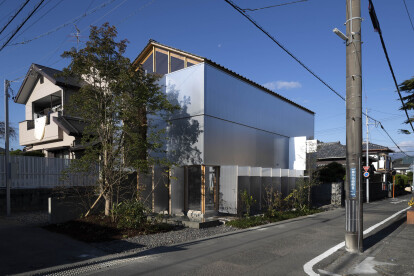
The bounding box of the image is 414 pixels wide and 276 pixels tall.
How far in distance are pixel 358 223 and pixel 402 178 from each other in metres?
39.8

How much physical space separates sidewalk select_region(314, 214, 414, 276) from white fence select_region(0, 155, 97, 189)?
10343mm

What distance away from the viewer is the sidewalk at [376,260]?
6.14 m

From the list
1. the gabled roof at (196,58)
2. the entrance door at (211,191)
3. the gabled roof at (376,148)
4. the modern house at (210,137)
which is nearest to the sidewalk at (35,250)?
the modern house at (210,137)

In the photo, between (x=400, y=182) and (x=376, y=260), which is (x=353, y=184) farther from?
(x=400, y=182)

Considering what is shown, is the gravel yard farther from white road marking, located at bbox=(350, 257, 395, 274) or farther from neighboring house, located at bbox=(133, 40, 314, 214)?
white road marking, located at bbox=(350, 257, 395, 274)

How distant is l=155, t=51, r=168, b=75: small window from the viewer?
50.2ft

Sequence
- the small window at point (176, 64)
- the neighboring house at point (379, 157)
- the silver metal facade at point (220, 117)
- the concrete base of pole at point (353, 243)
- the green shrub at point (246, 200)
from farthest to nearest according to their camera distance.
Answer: the neighboring house at point (379, 157) < the small window at point (176, 64) < the silver metal facade at point (220, 117) < the green shrub at point (246, 200) < the concrete base of pole at point (353, 243)

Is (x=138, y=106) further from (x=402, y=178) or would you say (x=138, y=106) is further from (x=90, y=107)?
(x=402, y=178)

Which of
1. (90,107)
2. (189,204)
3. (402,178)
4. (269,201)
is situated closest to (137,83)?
(90,107)

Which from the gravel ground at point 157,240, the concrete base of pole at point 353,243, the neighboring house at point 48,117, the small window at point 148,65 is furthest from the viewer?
the neighboring house at point 48,117

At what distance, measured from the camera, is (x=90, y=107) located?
10.8 m

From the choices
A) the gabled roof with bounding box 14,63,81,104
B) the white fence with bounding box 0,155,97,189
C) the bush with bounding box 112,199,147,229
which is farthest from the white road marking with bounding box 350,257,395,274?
the gabled roof with bounding box 14,63,81,104

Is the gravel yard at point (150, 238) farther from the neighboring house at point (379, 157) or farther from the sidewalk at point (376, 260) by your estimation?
the neighboring house at point (379, 157)

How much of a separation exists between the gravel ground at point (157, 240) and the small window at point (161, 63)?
8223mm
